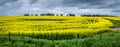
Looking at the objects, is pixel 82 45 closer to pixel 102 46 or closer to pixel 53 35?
pixel 102 46

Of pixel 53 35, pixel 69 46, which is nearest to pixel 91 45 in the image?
pixel 69 46

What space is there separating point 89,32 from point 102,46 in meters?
10.6

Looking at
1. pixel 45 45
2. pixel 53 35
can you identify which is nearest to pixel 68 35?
pixel 53 35

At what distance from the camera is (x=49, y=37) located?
34875 millimetres

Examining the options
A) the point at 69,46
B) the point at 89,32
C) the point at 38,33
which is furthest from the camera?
the point at 89,32

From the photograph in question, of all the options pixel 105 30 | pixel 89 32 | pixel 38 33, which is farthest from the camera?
pixel 105 30

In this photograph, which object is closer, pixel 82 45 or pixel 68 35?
pixel 82 45

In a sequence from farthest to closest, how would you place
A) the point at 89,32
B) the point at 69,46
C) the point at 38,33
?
1. the point at 89,32
2. the point at 38,33
3. the point at 69,46

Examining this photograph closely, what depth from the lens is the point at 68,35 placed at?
35844mm

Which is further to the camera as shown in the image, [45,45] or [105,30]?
[105,30]

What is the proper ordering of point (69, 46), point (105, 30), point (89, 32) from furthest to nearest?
point (105, 30) → point (89, 32) → point (69, 46)

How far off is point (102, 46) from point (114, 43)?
50.9 inches

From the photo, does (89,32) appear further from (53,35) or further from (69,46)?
(69,46)

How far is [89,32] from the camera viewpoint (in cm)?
3741
